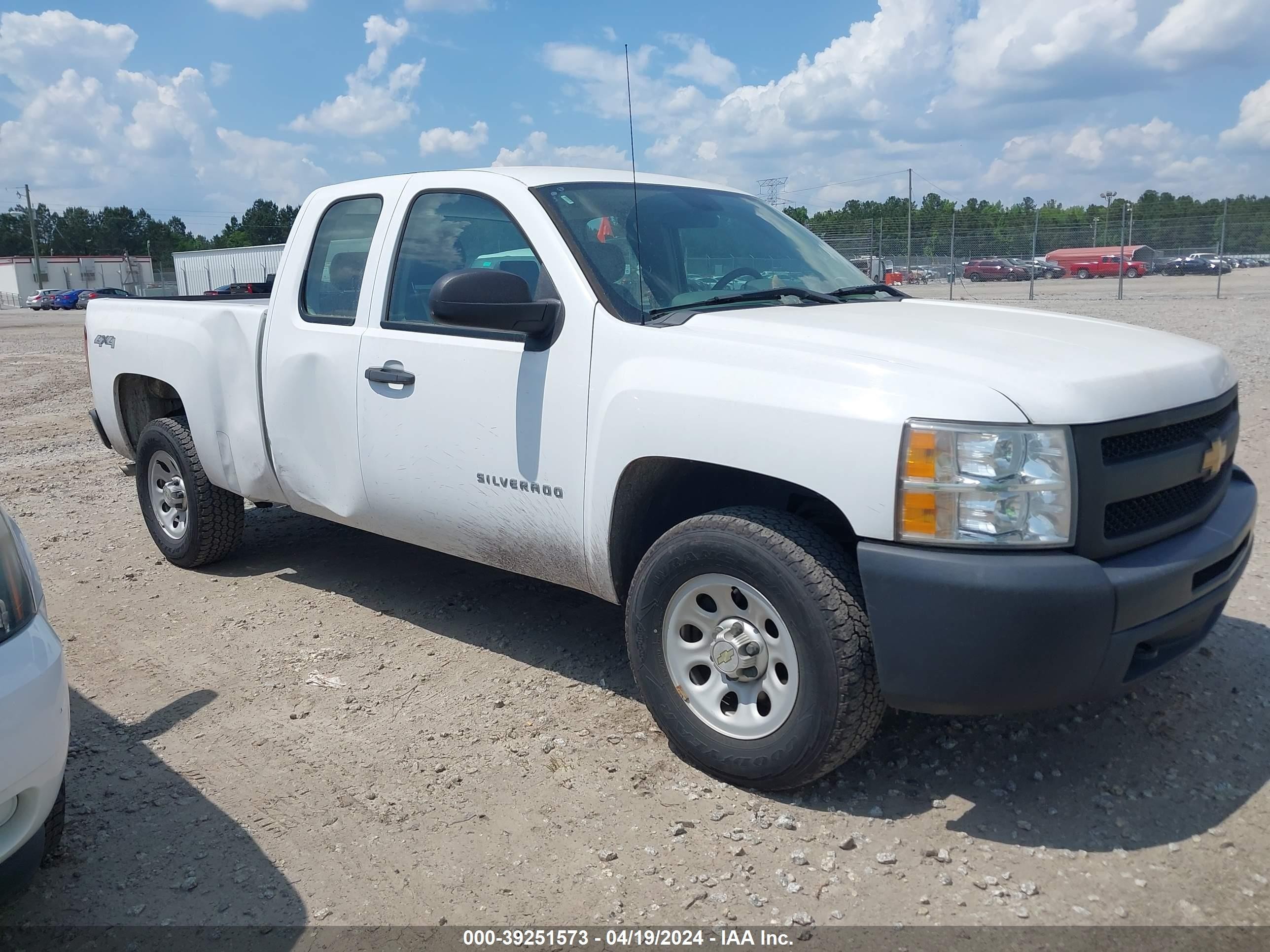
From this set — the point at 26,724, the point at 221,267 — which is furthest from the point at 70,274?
the point at 26,724

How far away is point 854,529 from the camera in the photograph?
288 centimetres

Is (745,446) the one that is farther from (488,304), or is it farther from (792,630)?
(488,304)

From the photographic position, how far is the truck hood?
280 cm

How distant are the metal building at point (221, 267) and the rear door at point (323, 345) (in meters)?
41.1

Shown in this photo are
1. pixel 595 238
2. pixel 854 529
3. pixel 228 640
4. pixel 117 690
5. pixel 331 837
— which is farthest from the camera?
pixel 228 640

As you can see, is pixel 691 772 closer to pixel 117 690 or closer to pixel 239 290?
pixel 117 690

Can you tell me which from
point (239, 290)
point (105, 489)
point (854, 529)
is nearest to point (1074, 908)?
point (854, 529)

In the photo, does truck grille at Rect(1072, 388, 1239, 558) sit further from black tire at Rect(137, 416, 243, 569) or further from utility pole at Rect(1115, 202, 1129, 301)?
utility pole at Rect(1115, 202, 1129, 301)

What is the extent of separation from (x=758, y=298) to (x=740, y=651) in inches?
53.8

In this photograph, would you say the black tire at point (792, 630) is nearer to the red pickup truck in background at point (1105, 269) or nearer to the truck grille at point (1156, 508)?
the truck grille at point (1156, 508)

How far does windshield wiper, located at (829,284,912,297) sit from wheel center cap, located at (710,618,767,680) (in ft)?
5.04

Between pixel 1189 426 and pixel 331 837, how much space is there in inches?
114

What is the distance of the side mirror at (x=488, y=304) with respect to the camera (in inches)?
137

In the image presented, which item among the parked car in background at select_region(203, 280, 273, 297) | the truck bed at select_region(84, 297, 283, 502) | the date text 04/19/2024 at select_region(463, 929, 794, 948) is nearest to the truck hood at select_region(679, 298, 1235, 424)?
the date text 04/19/2024 at select_region(463, 929, 794, 948)
